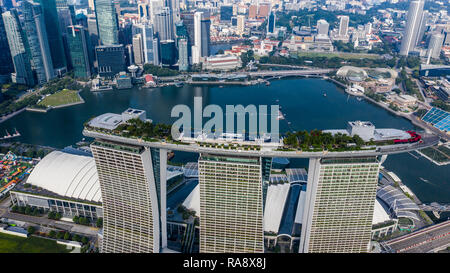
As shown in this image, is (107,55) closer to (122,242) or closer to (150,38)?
(150,38)

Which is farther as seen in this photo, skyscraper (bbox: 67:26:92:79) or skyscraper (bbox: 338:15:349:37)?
skyscraper (bbox: 338:15:349:37)

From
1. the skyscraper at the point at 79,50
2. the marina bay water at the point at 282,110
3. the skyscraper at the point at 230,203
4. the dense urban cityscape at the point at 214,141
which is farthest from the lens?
Answer: the skyscraper at the point at 79,50

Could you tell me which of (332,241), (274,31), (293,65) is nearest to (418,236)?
(332,241)

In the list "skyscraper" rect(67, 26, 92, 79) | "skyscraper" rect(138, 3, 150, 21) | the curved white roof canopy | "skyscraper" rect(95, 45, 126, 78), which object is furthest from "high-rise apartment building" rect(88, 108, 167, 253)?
"skyscraper" rect(138, 3, 150, 21)

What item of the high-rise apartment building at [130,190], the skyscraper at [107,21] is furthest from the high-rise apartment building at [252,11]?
the high-rise apartment building at [130,190]

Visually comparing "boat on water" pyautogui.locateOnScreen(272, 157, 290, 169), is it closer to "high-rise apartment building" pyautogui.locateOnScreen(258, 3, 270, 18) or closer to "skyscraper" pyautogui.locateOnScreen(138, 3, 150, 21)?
"skyscraper" pyautogui.locateOnScreen(138, 3, 150, 21)

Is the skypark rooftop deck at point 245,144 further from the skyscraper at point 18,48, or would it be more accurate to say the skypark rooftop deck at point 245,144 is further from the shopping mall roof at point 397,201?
the skyscraper at point 18,48
